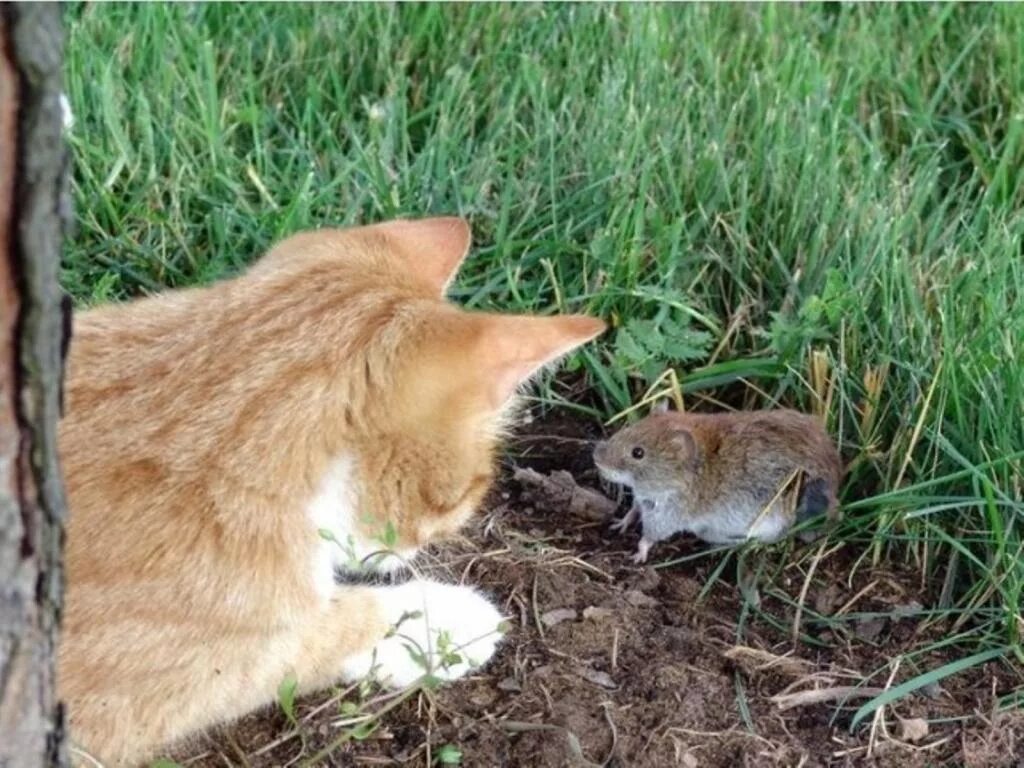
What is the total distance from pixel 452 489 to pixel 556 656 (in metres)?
0.55

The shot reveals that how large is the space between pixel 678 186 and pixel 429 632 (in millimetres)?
1701

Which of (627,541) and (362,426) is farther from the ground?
(362,426)

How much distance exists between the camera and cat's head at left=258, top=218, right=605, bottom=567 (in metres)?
2.73

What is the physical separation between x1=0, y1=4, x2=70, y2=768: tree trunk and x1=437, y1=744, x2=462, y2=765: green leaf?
0.89 m

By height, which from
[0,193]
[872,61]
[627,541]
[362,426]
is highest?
[0,193]

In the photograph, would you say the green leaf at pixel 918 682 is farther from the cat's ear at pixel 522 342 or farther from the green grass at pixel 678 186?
the cat's ear at pixel 522 342

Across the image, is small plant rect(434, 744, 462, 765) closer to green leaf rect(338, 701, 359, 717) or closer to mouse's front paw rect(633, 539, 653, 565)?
green leaf rect(338, 701, 359, 717)

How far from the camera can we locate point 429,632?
3213mm

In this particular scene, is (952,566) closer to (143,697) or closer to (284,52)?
(143,697)

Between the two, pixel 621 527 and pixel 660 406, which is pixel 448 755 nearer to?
pixel 621 527

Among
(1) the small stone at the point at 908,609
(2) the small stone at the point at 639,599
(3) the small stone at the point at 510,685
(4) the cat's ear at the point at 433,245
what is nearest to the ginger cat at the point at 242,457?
(4) the cat's ear at the point at 433,245

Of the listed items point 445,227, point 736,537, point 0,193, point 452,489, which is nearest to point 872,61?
point 736,537

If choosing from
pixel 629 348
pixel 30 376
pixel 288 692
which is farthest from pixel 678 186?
pixel 30 376

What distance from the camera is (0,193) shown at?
1871mm
